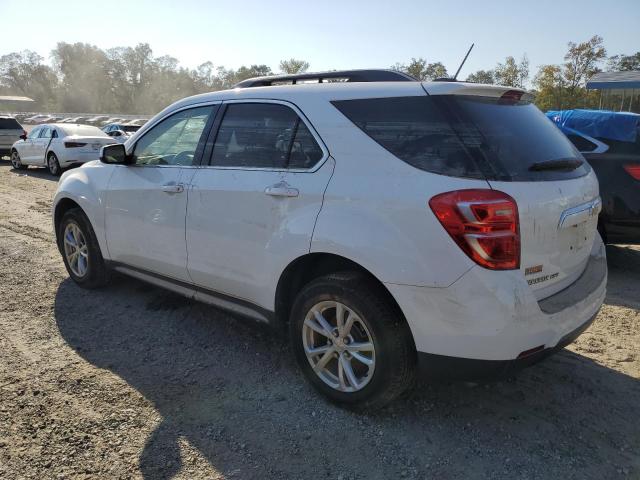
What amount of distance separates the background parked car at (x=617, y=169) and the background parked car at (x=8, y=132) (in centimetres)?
1898

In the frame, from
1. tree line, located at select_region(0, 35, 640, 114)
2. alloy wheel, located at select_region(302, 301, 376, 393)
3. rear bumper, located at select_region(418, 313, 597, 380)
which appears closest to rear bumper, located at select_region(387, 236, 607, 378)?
rear bumper, located at select_region(418, 313, 597, 380)

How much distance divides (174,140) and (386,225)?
2.14 metres

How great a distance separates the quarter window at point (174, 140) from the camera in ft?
12.2

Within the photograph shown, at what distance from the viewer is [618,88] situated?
2919 centimetres

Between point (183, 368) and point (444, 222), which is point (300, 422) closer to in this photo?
point (183, 368)

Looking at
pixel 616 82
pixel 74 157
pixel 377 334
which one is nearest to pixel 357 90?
pixel 377 334

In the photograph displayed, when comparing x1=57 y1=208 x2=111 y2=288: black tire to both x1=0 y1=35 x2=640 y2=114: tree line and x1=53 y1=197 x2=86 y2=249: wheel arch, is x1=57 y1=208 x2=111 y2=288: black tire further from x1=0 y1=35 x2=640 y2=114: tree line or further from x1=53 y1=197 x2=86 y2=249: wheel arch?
x1=0 y1=35 x2=640 y2=114: tree line

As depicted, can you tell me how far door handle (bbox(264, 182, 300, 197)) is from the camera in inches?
116

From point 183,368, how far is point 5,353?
1.32m

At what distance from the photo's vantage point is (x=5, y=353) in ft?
11.9

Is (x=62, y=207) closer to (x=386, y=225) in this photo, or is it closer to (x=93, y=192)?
(x=93, y=192)

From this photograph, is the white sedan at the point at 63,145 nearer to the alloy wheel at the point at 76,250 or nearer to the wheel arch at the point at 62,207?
the wheel arch at the point at 62,207

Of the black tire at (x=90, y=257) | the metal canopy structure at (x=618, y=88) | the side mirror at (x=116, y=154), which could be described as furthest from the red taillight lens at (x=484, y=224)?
the metal canopy structure at (x=618, y=88)

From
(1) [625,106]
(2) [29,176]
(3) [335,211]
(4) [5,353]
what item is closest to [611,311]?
(3) [335,211]
